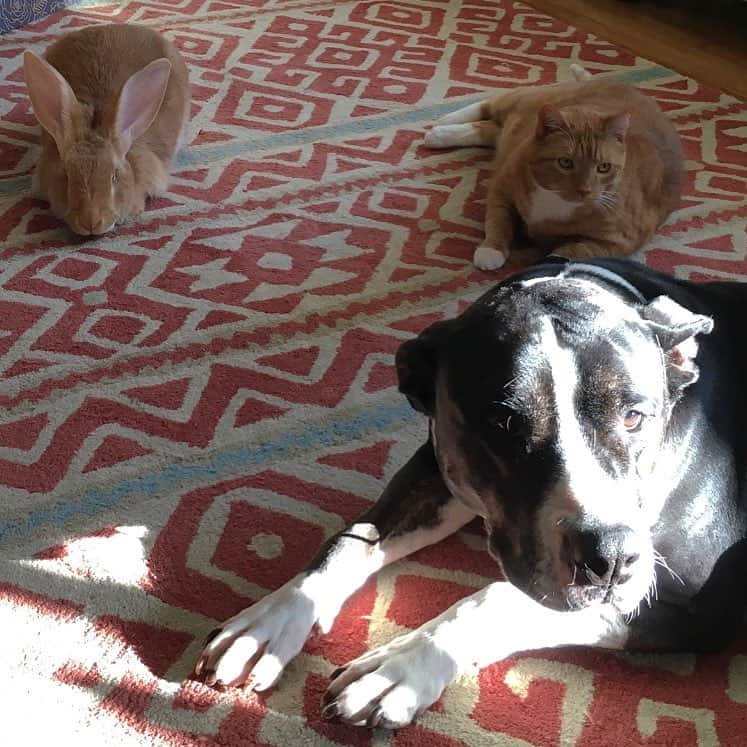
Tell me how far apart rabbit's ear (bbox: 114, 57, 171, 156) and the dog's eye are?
188 cm

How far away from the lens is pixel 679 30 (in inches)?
179

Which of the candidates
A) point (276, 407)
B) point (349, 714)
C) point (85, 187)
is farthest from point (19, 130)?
point (349, 714)

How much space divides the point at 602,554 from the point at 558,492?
10 centimetres

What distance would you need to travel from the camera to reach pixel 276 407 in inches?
83.2

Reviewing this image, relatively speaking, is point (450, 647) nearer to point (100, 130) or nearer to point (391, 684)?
point (391, 684)

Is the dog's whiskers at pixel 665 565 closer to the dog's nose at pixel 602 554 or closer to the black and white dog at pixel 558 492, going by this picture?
the black and white dog at pixel 558 492

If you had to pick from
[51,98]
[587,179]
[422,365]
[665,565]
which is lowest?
[665,565]

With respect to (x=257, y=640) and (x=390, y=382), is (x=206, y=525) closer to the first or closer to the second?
(x=257, y=640)

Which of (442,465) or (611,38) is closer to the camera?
(442,465)

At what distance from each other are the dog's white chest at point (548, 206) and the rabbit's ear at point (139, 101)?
1.07 metres

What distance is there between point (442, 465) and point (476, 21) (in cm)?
344

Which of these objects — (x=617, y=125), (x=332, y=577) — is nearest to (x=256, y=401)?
(x=332, y=577)

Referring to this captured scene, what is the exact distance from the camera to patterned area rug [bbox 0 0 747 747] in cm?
148

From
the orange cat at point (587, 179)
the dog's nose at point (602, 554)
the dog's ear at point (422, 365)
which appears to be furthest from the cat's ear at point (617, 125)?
the dog's nose at point (602, 554)
